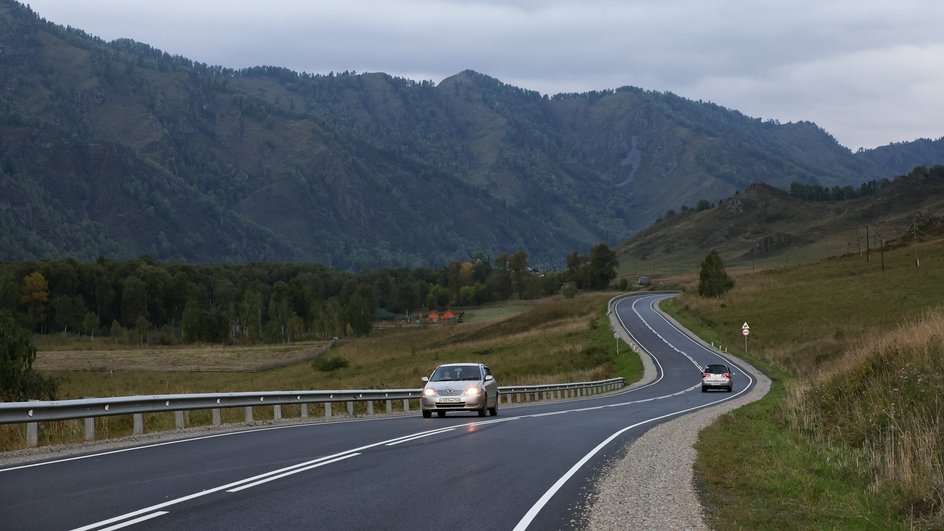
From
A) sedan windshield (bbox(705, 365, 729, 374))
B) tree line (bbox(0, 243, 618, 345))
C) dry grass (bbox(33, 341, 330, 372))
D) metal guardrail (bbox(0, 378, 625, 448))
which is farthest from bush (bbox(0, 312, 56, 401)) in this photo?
tree line (bbox(0, 243, 618, 345))

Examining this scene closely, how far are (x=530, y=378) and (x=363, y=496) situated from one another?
60.6 m

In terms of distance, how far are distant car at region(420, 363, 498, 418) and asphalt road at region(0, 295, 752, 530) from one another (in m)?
5.02

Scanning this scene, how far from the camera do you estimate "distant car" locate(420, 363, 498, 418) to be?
29.8 metres

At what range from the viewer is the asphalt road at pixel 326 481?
11.1 m

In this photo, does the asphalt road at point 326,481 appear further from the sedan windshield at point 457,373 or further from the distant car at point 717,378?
the distant car at point 717,378

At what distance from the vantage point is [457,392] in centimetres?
2989

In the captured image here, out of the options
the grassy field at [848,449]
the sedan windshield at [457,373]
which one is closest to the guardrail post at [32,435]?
the grassy field at [848,449]

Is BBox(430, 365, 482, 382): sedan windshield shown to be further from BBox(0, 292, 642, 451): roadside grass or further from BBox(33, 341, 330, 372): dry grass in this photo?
BBox(33, 341, 330, 372): dry grass

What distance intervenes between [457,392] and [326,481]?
15950 mm

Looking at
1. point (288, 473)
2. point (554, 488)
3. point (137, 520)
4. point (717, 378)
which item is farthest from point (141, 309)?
point (137, 520)

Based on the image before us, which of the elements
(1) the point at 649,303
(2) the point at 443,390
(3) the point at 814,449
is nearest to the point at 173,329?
(1) the point at 649,303

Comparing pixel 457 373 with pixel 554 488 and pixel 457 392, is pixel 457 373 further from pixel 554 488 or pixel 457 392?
pixel 554 488

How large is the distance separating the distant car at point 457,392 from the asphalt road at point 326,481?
502 centimetres

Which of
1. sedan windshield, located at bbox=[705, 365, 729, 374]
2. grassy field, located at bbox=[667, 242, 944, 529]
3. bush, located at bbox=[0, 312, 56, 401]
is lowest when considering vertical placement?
sedan windshield, located at bbox=[705, 365, 729, 374]
